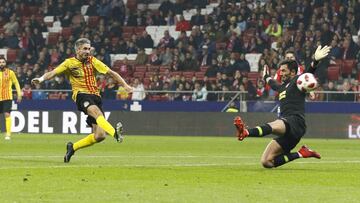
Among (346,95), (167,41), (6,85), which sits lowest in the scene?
(346,95)

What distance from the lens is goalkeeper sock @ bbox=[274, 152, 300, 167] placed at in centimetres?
1634

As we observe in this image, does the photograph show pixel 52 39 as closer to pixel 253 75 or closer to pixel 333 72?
pixel 253 75

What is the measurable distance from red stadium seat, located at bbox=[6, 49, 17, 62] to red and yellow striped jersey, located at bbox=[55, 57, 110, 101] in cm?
2470

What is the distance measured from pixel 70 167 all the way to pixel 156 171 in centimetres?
156

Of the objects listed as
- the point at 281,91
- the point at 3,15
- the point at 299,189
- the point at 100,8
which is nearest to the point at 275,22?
the point at 100,8

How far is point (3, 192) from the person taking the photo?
1171cm

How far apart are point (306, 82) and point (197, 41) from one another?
23.2 meters

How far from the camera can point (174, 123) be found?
35.0 m

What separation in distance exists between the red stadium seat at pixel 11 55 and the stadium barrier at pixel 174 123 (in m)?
6.30

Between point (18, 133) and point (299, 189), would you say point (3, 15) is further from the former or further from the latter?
point (299, 189)

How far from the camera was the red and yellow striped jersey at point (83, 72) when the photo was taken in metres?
18.2

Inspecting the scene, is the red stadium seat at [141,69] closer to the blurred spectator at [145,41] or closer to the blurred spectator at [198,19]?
the blurred spectator at [145,41]

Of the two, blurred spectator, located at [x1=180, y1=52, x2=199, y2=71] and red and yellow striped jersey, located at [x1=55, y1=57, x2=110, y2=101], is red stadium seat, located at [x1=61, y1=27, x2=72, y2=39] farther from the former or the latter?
red and yellow striped jersey, located at [x1=55, y1=57, x2=110, y2=101]

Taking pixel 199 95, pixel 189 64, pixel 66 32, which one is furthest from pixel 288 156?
pixel 66 32
